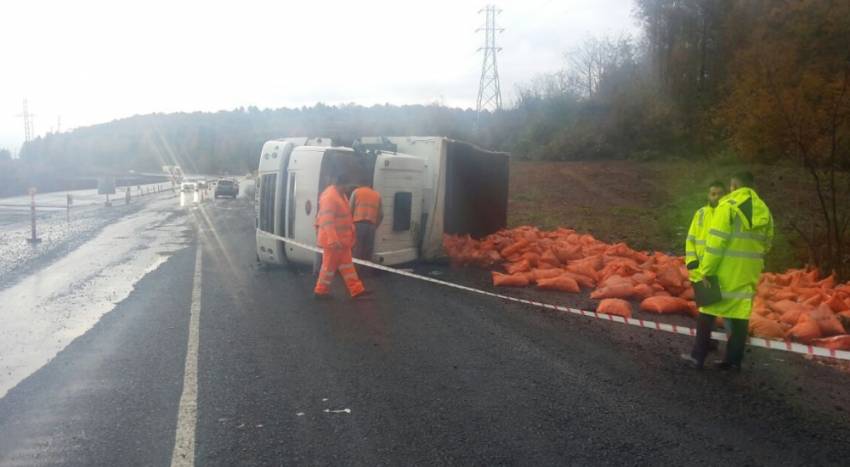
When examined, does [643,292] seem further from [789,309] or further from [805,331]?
[805,331]

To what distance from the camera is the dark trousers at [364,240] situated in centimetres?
1192

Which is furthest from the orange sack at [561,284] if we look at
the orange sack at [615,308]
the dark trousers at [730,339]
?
the dark trousers at [730,339]

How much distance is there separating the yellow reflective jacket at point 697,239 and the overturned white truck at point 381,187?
637 centimetres

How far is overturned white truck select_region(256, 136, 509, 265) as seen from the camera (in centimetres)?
1234

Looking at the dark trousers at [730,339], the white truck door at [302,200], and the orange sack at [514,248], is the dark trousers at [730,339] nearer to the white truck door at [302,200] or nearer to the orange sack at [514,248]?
the white truck door at [302,200]

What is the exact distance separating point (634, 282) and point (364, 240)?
399cm

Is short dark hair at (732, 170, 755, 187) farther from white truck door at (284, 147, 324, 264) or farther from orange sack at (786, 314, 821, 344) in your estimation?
white truck door at (284, 147, 324, 264)

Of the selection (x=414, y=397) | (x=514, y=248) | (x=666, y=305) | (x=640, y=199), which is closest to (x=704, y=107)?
(x=640, y=199)

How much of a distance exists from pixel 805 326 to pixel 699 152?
30.7 meters

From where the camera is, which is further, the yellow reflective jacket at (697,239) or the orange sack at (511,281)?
the orange sack at (511,281)

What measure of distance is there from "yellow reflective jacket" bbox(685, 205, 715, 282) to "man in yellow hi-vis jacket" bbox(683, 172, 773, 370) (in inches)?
7.5

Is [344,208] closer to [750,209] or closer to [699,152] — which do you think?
[750,209]

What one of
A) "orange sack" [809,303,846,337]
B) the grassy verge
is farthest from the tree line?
→ "orange sack" [809,303,846,337]

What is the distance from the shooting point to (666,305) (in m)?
9.38
